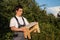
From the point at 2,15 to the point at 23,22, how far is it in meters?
3.39

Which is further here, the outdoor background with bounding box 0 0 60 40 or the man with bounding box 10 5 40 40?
the outdoor background with bounding box 0 0 60 40

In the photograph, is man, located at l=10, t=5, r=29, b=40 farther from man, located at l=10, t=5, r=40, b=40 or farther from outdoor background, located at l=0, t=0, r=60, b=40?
outdoor background, located at l=0, t=0, r=60, b=40

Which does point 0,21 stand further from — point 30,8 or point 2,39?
point 30,8

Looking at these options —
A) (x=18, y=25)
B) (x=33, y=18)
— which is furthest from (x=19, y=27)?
(x=33, y=18)

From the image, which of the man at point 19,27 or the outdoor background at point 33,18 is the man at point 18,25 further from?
the outdoor background at point 33,18

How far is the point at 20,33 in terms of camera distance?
575cm

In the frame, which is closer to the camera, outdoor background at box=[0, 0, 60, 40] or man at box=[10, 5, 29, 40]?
man at box=[10, 5, 29, 40]

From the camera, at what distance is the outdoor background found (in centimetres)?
905

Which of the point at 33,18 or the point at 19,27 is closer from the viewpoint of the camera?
the point at 19,27

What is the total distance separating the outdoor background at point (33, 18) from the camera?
9047mm

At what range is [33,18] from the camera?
9906mm

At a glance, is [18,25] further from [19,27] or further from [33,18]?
[33,18]

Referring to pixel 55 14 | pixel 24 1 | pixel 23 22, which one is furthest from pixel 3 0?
pixel 23 22

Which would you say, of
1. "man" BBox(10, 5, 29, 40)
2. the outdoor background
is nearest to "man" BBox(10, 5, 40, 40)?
"man" BBox(10, 5, 29, 40)
